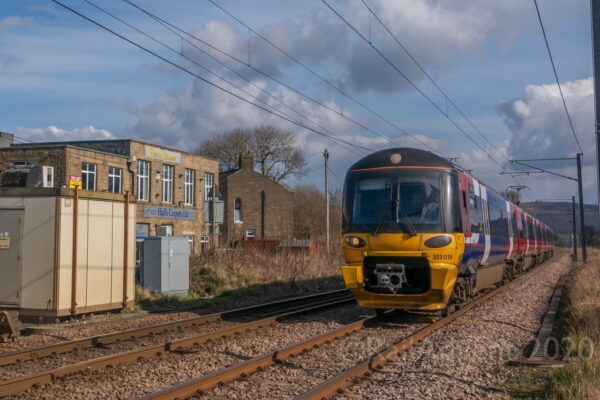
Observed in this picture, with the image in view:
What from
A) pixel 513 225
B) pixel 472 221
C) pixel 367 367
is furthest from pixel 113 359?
pixel 513 225

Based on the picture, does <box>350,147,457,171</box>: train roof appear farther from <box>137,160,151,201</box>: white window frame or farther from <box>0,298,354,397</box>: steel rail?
<box>137,160,151,201</box>: white window frame

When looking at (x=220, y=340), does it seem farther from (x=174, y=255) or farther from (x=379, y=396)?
(x=174, y=255)

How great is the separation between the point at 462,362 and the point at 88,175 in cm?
3027

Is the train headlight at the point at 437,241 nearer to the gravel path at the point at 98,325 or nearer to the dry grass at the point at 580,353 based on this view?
the dry grass at the point at 580,353

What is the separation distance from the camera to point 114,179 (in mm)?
37062

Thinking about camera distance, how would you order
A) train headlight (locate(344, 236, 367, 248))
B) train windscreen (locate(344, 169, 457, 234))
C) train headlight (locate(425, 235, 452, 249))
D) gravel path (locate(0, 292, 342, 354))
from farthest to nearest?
train headlight (locate(344, 236, 367, 248)), train windscreen (locate(344, 169, 457, 234)), train headlight (locate(425, 235, 452, 249)), gravel path (locate(0, 292, 342, 354))

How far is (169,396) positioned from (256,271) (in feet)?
53.8

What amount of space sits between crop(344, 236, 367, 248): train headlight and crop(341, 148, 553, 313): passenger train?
0.06 ft

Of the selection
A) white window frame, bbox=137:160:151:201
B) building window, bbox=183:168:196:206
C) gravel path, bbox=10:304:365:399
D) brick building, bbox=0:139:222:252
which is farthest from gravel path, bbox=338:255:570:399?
building window, bbox=183:168:196:206

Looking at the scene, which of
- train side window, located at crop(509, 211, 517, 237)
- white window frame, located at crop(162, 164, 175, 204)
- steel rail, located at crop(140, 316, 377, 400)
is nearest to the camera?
steel rail, located at crop(140, 316, 377, 400)

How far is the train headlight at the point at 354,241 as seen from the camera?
1189 centimetres

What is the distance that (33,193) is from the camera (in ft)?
43.3

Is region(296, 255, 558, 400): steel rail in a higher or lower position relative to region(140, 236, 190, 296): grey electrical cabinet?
lower

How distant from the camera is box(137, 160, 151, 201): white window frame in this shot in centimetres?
3872
